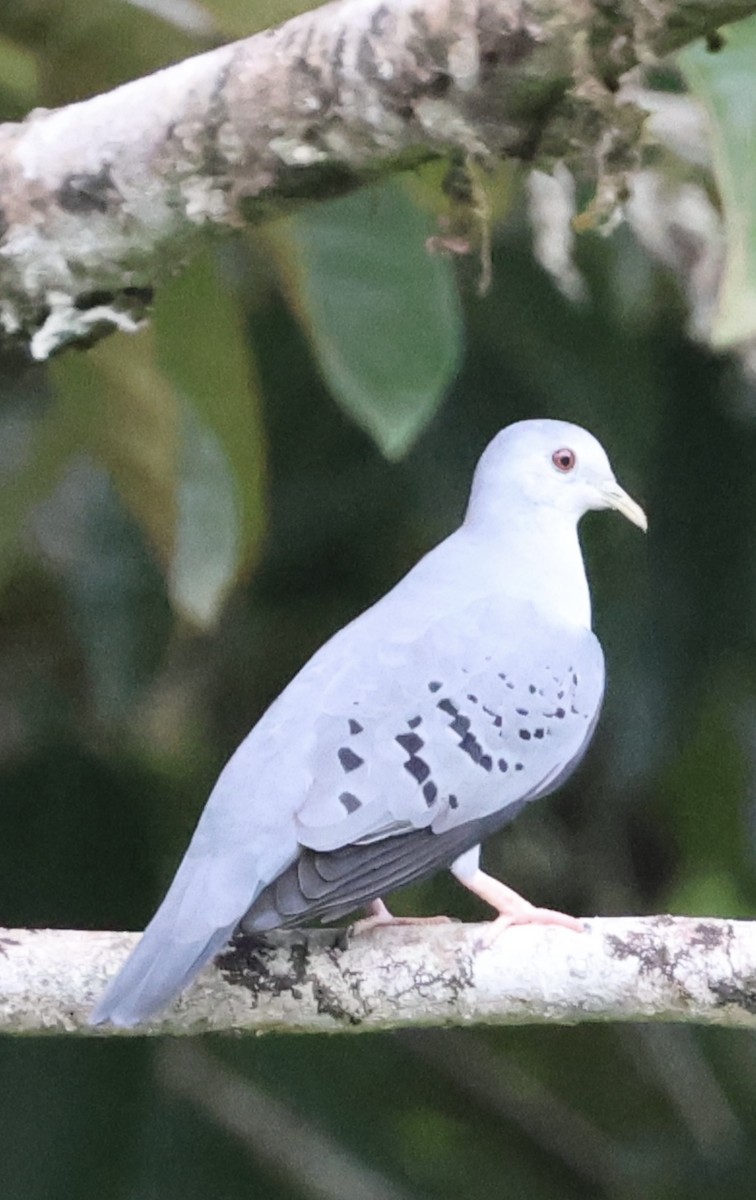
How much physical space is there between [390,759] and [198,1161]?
1.56m

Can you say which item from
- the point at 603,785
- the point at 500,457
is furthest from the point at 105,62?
the point at 603,785

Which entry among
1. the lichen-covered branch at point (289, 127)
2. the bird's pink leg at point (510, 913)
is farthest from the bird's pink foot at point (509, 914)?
the lichen-covered branch at point (289, 127)

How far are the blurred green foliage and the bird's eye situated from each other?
19.7 inches

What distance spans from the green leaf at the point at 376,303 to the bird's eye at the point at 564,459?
0.65 feet

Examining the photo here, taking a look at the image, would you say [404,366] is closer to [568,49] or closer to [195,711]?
[568,49]

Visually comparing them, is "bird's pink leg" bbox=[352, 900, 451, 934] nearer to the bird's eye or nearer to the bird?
the bird

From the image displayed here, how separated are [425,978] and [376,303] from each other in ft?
3.65

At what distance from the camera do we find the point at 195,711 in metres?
3.77

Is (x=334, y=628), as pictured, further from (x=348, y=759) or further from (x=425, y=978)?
(x=425, y=978)

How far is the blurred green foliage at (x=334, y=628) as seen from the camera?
3279 mm

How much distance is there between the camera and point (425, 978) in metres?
2.09

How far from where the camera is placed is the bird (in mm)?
2039

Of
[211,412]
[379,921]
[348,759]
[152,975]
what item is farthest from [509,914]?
[211,412]

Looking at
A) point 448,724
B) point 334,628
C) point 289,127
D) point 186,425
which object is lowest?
point 334,628
